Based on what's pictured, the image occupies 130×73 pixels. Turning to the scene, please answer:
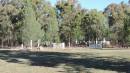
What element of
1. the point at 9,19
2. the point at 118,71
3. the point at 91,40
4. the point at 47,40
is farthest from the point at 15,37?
the point at 118,71

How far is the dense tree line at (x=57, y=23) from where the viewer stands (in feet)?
279

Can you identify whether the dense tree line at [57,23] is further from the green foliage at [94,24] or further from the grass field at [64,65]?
the grass field at [64,65]

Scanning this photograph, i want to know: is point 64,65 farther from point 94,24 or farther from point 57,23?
point 94,24

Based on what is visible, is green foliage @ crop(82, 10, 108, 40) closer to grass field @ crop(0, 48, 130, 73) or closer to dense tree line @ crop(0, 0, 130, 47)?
dense tree line @ crop(0, 0, 130, 47)

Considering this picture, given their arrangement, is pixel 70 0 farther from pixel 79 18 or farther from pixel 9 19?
pixel 9 19

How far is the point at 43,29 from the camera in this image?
95625 millimetres

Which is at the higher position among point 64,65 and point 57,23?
point 57,23

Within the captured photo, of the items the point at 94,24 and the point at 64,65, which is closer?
the point at 64,65

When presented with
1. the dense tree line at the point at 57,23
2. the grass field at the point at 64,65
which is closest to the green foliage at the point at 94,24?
the dense tree line at the point at 57,23

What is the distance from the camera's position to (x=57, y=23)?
322 feet

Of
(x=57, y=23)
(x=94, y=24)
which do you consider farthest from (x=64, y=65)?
(x=94, y=24)

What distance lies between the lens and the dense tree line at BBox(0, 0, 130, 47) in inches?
3354

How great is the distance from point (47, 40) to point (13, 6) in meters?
16.8

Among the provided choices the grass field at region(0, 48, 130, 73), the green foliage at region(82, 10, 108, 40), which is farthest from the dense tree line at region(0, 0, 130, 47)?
the grass field at region(0, 48, 130, 73)
